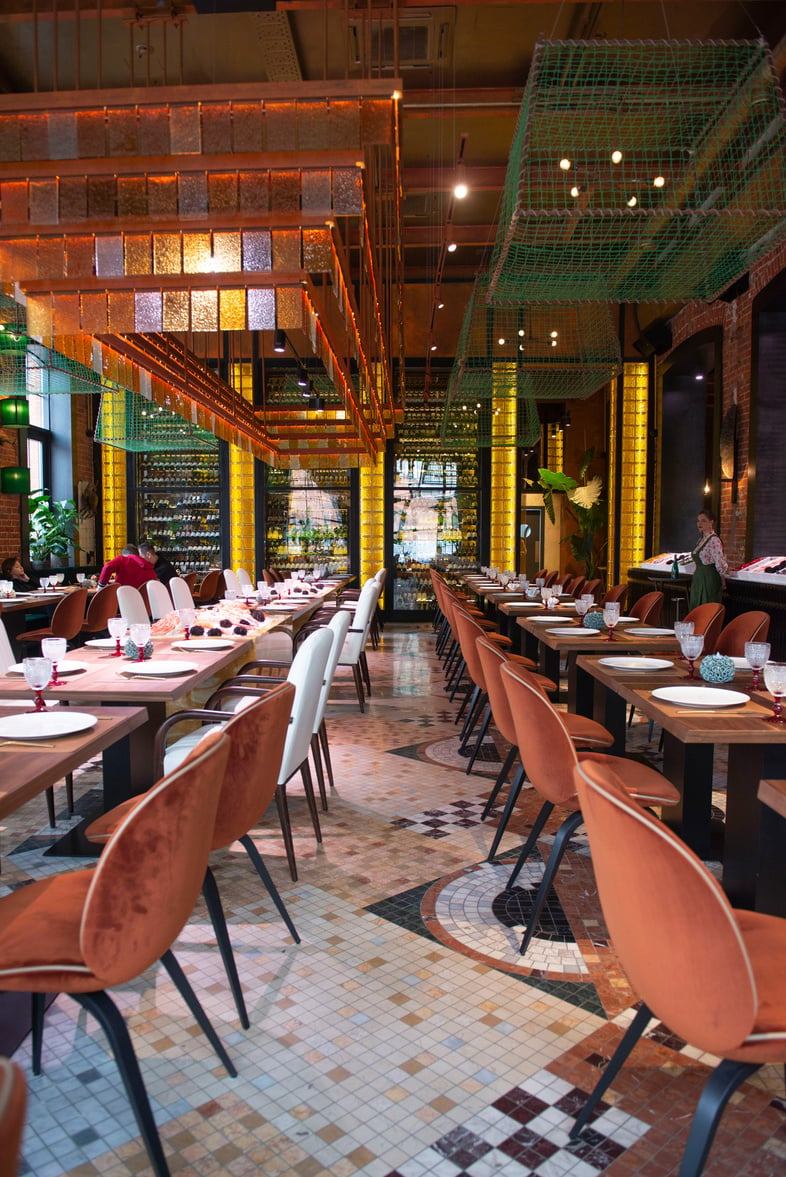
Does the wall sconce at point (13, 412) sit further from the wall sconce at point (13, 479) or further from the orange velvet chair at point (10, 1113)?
the orange velvet chair at point (10, 1113)

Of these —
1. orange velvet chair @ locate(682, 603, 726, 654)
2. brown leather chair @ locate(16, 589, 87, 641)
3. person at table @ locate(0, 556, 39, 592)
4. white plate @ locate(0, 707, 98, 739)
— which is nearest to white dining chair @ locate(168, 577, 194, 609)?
brown leather chair @ locate(16, 589, 87, 641)

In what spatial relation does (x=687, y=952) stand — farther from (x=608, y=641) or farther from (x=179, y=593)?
(x=179, y=593)

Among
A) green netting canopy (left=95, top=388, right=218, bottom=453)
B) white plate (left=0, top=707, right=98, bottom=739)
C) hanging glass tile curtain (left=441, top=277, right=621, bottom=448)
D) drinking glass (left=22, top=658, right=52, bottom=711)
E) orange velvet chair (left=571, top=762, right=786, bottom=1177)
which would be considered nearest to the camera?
orange velvet chair (left=571, top=762, right=786, bottom=1177)

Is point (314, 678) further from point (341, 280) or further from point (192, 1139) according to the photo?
point (341, 280)

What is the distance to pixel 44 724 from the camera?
231 centimetres

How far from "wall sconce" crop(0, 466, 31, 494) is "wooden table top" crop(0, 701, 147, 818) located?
811cm

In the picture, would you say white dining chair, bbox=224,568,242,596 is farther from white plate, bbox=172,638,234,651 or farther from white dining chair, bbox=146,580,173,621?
white plate, bbox=172,638,234,651

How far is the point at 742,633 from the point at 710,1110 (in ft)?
11.2

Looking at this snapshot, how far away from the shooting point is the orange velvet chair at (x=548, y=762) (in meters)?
2.58

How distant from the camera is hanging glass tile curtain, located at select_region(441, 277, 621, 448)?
7.32m

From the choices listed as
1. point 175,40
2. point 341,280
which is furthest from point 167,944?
point 175,40

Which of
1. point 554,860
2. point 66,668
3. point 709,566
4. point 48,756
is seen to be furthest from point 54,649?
point 709,566

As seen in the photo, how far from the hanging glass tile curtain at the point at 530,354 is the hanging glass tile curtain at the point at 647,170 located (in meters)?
2.39

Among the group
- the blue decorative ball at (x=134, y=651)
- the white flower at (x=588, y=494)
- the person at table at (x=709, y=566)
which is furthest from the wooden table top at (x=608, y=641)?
the white flower at (x=588, y=494)
